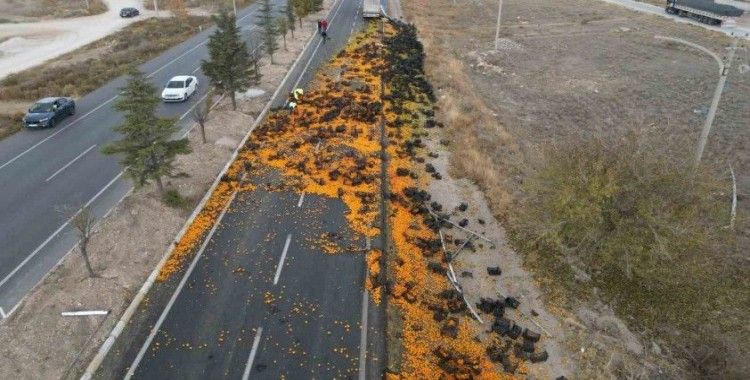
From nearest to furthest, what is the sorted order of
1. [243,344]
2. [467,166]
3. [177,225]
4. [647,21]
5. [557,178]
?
1. [243,344]
2. [557,178]
3. [177,225]
4. [467,166]
5. [647,21]

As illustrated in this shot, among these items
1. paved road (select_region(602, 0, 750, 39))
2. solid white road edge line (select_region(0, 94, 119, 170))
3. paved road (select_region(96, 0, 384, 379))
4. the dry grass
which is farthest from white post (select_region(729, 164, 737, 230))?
paved road (select_region(602, 0, 750, 39))

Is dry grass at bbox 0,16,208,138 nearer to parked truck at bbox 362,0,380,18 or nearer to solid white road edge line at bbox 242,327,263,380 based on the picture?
solid white road edge line at bbox 242,327,263,380

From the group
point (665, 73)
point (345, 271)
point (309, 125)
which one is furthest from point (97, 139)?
point (665, 73)

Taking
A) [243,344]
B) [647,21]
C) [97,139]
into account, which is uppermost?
[647,21]

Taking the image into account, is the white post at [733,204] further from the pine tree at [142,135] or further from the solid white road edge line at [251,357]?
the pine tree at [142,135]

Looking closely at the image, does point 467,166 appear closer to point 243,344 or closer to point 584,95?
point 243,344

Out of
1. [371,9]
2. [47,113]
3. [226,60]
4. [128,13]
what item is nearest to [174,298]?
[226,60]
